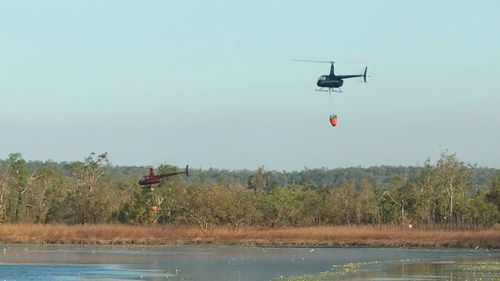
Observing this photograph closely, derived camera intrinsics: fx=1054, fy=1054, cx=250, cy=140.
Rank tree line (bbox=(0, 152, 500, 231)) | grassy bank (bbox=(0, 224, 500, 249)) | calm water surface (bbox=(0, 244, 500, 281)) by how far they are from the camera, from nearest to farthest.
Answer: calm water surface (bbox=(0, 244, 500, 281)), grassy bank (bbox=(0, 224, 500, 249)), tree line (bbox=(0, 152, 500, 231))

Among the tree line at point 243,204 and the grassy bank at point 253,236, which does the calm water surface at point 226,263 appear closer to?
the grassy bank at point 253,236

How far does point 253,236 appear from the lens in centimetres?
8731

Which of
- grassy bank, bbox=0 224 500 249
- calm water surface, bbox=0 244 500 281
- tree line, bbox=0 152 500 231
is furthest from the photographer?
tree line, bbox=0 152 500 231

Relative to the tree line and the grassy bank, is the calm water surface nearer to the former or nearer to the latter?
the grassy bank

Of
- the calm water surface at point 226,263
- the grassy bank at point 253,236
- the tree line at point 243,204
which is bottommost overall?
the calm water surface at point 226,263

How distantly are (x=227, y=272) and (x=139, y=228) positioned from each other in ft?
131

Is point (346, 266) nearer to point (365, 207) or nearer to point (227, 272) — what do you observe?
point (227, 272)

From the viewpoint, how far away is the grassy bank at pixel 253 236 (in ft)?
274

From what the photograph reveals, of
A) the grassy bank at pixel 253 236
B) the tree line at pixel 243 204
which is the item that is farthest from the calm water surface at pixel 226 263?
the tree line at pixel 243 204

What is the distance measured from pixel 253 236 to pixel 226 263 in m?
28.9

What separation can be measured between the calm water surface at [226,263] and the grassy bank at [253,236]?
5306 millimetres

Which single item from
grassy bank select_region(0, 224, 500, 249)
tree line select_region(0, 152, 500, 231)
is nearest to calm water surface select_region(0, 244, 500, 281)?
grassy bank select_region(0, 224, 500, 249)

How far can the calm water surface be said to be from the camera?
49.5 metres

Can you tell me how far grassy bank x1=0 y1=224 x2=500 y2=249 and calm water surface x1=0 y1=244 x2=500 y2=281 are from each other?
5.31 m
